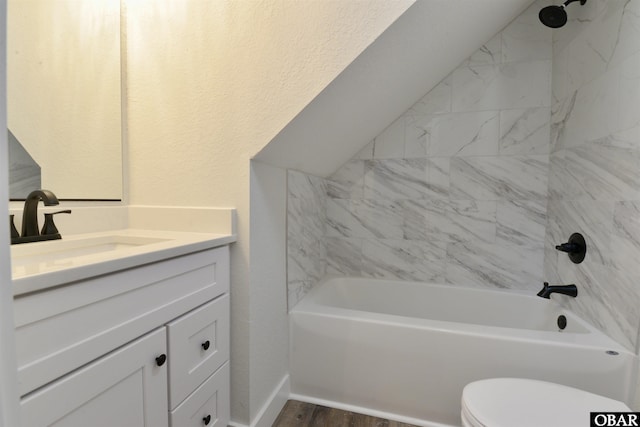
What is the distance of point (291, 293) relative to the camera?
177 centimetres

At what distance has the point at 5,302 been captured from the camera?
313 mm

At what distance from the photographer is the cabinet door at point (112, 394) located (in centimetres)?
69

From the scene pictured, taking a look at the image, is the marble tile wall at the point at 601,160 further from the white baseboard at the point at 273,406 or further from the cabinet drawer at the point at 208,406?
the cabinet drawer at the point at 208,406

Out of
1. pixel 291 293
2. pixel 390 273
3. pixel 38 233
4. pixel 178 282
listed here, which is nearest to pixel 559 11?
pixel 390 273

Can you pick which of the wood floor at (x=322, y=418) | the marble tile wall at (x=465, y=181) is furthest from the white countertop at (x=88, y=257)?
the marble tile wall at (x=465, y=181)

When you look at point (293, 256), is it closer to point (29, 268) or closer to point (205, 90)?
point (205, 90)

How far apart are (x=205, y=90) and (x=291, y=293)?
3.63ft

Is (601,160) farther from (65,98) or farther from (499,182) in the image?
(65,98)

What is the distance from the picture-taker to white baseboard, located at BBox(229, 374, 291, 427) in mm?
1436

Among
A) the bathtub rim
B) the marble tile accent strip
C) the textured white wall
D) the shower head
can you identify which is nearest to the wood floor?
the textured white wall

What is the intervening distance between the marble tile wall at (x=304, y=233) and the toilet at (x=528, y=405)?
98 centimetres

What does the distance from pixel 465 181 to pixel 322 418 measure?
5.49ft

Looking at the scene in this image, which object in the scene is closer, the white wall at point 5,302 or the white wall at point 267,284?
the white wall at point 5,302

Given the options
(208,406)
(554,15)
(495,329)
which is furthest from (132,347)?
(554,15)
